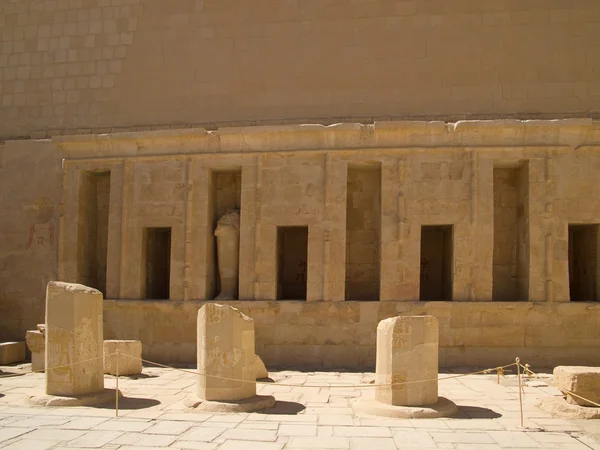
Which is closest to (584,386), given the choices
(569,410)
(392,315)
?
(569,410)

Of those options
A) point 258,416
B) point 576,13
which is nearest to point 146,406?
point 258,416

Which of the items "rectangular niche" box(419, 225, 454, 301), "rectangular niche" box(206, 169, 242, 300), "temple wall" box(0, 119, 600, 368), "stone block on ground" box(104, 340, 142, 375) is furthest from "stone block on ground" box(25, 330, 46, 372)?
"rectangular niche" box(419, 225, 454, 301)

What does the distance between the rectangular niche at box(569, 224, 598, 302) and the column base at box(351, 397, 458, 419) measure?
5493 millimetres

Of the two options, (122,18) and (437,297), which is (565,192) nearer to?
(437,297)

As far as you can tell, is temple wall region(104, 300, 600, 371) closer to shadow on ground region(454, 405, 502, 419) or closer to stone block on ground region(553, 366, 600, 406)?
shadow on ground region(454, 405, 502, 419)

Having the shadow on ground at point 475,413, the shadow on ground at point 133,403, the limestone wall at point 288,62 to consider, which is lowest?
the shadow on ground at point 133,403

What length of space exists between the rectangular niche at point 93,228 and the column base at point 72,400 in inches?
190

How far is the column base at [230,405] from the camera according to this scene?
24.1 ft

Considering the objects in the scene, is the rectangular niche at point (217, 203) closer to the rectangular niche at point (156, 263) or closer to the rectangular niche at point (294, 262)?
the rectangular niche at point (156, 263)

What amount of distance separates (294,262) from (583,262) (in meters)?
5.90

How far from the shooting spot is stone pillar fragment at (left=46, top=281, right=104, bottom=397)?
26.2 feet

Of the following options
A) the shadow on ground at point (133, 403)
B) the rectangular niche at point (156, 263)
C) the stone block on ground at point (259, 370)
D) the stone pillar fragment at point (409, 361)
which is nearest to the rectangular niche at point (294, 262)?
the rectangular niche at point (156, 263)

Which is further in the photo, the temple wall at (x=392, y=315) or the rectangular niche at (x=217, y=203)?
the rectangular niche at (x=217, y=203)

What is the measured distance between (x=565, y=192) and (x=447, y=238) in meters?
2.37
